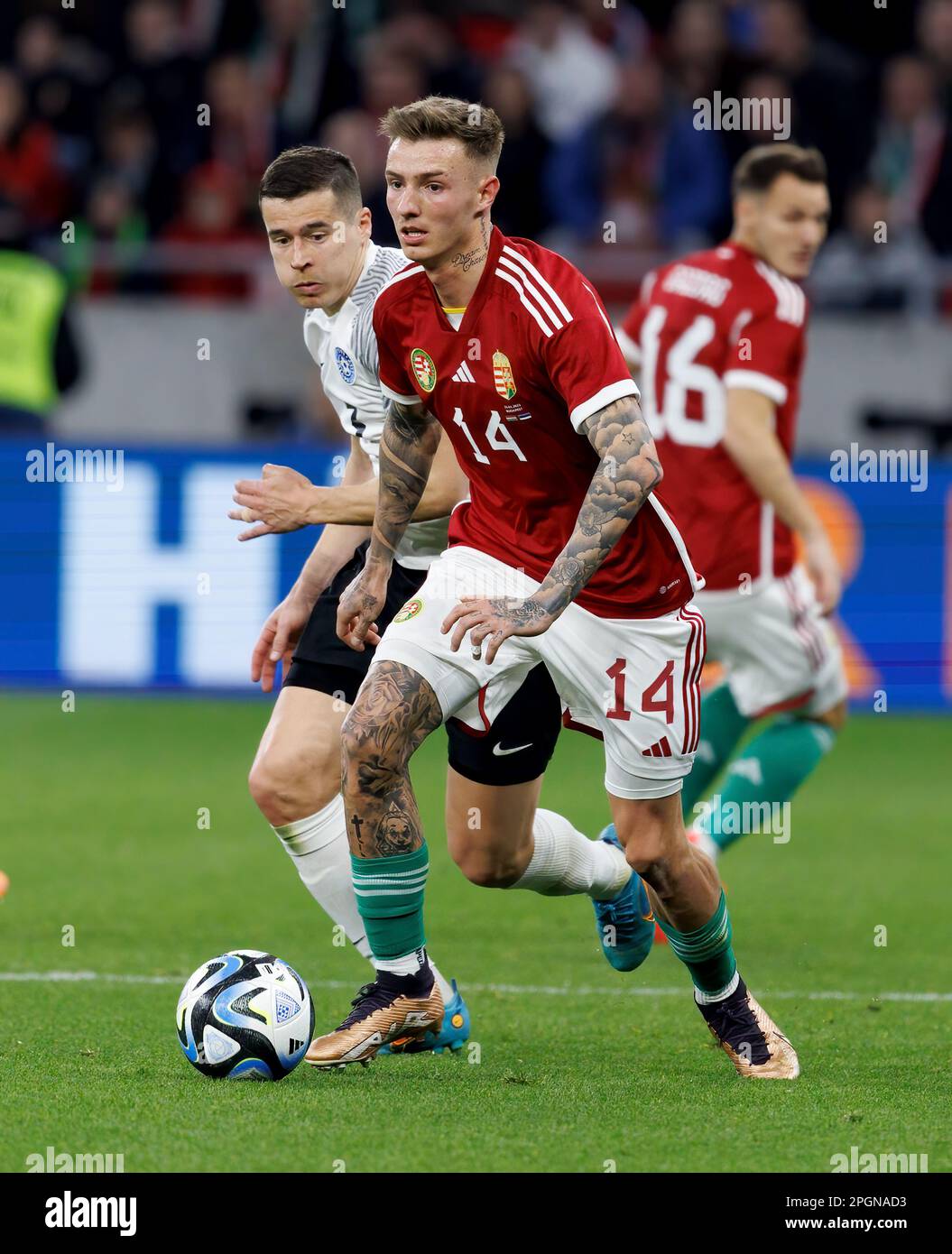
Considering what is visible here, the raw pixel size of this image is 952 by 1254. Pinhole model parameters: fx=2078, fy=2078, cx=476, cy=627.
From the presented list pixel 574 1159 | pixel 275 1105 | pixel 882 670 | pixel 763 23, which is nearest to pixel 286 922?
pixel 275 1105

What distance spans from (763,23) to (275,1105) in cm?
1168

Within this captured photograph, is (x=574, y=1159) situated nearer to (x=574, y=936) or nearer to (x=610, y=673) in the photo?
(x=610, y=673)

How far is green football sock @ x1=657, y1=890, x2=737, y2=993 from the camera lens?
5078mm

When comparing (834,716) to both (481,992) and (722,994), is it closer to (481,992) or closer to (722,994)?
(481,992)

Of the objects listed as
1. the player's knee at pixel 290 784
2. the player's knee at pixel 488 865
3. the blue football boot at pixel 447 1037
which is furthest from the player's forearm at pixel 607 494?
the blue football boot at pixel 447 1037

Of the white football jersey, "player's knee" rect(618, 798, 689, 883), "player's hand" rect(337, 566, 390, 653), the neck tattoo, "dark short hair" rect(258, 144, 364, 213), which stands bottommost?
"player's knee" rect(618, 798, 689, 883)

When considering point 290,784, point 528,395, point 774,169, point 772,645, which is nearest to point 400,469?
point 528,395

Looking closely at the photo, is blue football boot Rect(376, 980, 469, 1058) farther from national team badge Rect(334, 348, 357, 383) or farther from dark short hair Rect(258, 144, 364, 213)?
dark short hair Rect(258, 144, 364, 213)

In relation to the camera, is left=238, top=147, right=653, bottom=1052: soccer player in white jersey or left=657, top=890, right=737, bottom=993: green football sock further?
left=238, top=147, right=653, bottom=1052: soccer player in white jersey

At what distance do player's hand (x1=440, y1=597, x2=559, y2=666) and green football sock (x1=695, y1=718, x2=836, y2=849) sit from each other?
2.64 metres

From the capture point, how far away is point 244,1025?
489 centimetres

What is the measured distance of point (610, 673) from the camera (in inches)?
195

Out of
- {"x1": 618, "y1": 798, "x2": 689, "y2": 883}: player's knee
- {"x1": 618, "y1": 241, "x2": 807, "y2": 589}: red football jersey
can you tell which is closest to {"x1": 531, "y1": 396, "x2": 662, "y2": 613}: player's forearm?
{"x1": 618, "y1": 798, "x2": 689, "y2": 883}: player's knee

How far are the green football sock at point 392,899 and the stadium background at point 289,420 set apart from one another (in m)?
0.38
